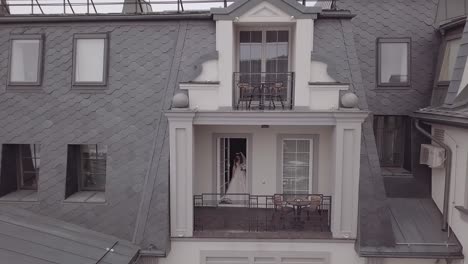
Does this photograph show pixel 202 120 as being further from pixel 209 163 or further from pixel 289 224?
pixel 289 224

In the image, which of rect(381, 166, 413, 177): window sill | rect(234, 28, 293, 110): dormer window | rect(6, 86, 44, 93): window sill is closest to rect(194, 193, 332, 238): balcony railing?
rect(381, 166, 413, 177): window sill

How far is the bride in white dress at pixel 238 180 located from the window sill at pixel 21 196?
5623 mm

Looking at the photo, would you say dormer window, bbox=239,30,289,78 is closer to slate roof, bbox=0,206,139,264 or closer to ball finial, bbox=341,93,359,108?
ball finial, bbox=341,93,359,108

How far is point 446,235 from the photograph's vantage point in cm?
987

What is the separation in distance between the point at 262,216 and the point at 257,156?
1.81 meters

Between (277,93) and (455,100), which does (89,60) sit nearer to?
(277,93)

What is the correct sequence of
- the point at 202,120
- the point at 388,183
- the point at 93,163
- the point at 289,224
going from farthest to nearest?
the point at 388,183, the point at 93,163, the point at 289,224, the point at 202,120

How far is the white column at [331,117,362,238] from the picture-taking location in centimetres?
959

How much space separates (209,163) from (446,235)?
6832 millimetres

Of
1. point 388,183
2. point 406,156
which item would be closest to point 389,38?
point 406,156

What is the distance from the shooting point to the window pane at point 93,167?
37.0 feet

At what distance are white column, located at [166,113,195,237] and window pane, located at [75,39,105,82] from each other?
3174 millimetres

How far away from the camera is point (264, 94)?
10.8 m

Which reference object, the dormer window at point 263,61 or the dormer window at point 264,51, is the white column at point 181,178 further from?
the dormer window at point 264,51
